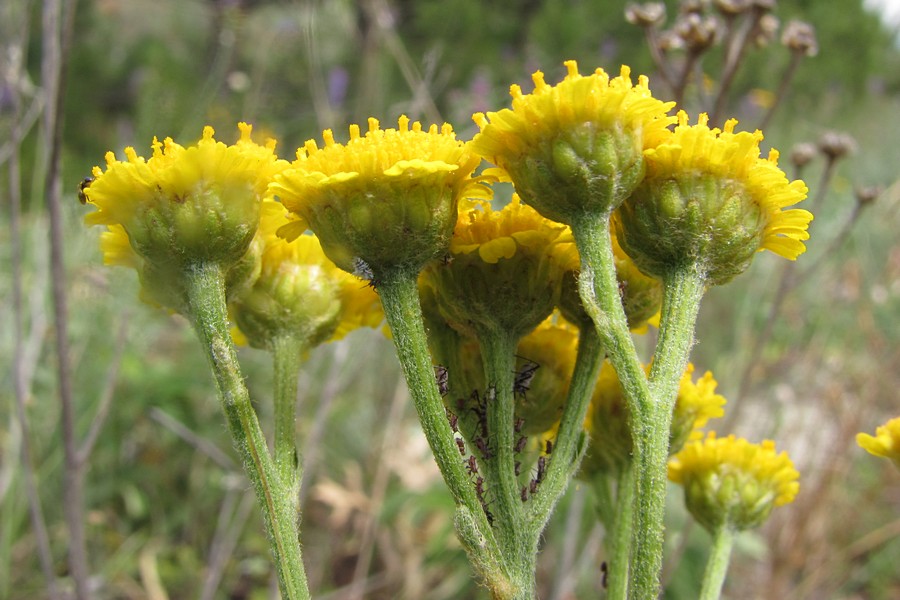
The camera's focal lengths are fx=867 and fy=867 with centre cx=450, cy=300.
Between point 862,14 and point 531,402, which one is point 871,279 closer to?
point 531,402

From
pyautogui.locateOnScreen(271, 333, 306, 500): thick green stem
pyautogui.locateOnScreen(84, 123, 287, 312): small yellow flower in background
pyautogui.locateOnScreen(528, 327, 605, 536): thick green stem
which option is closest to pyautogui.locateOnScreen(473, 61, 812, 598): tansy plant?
pyautogui.locateOnScreen(528, 327, 605, 536): thick green stem

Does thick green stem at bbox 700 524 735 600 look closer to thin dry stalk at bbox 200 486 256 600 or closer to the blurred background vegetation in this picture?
the blurred background vegetation

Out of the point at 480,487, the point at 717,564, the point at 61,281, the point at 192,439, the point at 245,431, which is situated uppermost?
the point at 61,281

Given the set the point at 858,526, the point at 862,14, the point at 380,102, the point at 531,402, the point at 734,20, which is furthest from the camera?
the point at 862,14

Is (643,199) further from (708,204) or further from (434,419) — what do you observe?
(434,419)

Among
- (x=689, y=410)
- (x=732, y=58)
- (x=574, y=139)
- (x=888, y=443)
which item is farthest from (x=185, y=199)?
(x=732, y=58)

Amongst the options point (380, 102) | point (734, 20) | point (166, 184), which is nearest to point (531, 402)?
point (166, 184)

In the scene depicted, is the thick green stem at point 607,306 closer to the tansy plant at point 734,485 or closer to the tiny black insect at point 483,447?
the tiny black insect at point 483,447
